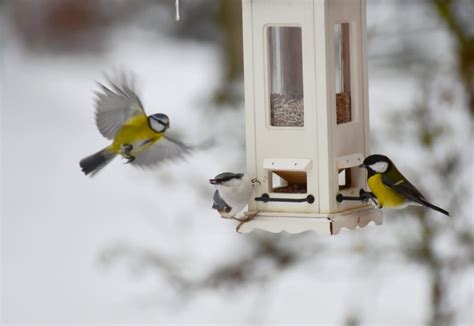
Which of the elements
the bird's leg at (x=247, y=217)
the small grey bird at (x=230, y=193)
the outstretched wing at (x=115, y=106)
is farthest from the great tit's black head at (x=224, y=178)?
the outstretched wing at (x=115, y=106)

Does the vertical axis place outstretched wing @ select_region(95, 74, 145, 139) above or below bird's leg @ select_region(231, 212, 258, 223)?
above

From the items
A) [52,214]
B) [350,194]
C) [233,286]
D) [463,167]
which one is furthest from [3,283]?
[350,194]

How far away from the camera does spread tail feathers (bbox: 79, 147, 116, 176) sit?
2480 mm

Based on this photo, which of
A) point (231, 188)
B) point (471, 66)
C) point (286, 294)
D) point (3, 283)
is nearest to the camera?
point (231, 188)

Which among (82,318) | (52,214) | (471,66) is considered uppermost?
(471,66)

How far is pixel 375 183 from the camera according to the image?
2572mm

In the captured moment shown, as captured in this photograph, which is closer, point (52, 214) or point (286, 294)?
point (286, 294)

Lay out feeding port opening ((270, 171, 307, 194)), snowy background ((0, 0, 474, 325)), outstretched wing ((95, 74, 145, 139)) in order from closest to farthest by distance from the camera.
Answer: outstretched wing ((95, 74, 145, 139)) < feeding port opening ((270, 171, 307, 194)) < snowy background ((0, 0, 474, 325))

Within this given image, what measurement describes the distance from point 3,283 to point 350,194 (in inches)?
118

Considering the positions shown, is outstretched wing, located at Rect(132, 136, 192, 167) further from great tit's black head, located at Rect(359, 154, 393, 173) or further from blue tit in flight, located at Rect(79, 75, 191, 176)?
great tit's black head, located at Rect(359, 154, 393, 173)

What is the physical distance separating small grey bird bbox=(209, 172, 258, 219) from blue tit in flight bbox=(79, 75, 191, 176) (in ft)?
0.35

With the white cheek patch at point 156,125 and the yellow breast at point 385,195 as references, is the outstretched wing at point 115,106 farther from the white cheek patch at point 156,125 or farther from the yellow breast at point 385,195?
the yellow breast at point 385,195

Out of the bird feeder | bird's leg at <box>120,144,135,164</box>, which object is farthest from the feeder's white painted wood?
bird's leg at <box>120,144,135,164</box>

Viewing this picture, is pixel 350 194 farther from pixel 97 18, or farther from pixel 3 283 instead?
pixel 3 283
